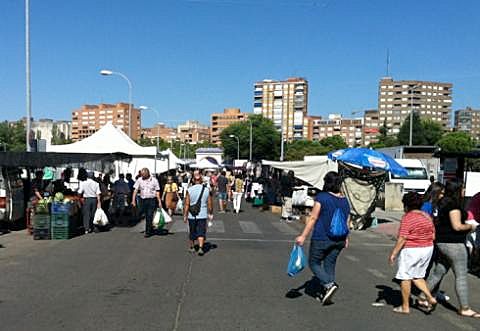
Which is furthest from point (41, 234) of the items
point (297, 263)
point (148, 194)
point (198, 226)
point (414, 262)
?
point (414, 262)

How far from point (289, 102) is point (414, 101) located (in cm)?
4382

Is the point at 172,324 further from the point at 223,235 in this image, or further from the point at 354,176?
the point at 354,176

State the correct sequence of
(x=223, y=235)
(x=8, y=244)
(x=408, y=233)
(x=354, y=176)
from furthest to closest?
1. (x=354, y=176)
2. (x=223, y=235)
3. (x=8, y=244)
4. (x=408, y=233)

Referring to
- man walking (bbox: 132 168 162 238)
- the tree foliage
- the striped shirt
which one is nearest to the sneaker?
the striped shirt

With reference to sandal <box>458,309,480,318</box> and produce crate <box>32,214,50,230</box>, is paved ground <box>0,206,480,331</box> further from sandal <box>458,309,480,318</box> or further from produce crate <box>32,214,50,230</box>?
produce crate <box>32,214,50,230</box>

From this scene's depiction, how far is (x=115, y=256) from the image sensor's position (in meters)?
10.9

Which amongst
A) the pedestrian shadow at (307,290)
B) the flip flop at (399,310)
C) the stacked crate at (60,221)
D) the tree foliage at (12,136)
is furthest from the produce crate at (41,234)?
the tree foliage at (12,136)

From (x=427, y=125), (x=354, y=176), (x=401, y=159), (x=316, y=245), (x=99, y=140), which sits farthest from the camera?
(x=427, y=125)

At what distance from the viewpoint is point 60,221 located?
534 inches

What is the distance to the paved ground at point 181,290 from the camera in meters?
6.23

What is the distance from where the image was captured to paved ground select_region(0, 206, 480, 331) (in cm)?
623

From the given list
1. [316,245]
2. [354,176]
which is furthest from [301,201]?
[316,245]

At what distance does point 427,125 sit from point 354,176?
272 feet

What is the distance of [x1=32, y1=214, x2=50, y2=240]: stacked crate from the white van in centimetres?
1942
